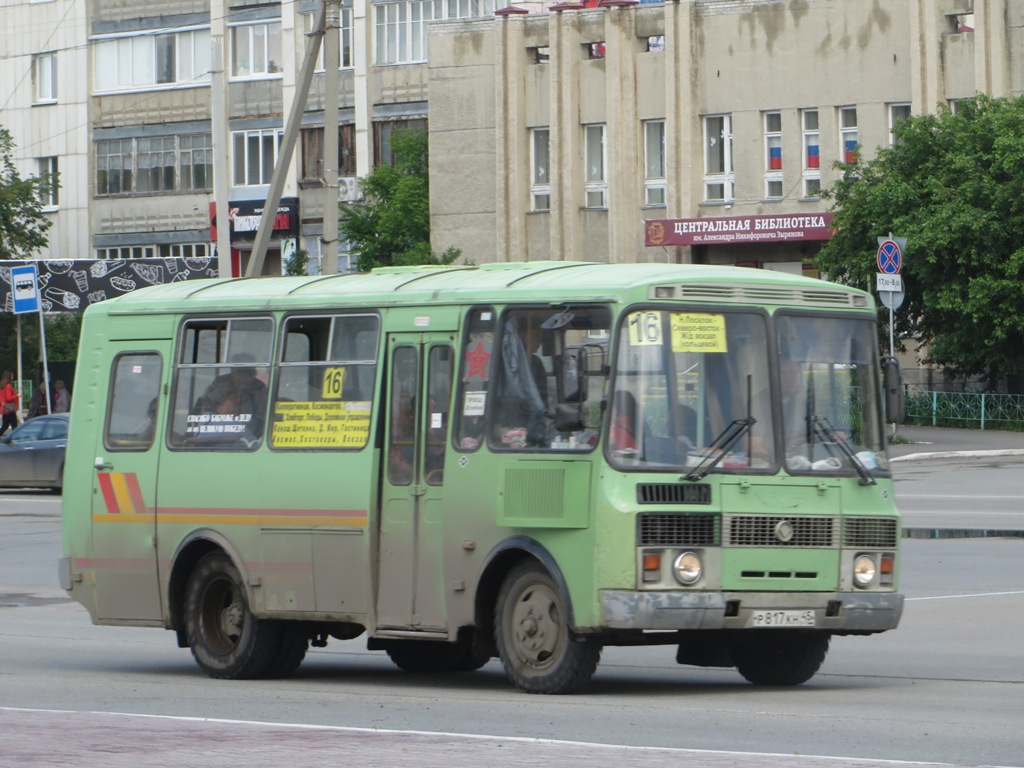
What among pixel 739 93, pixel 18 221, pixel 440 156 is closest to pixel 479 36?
pixel 440 156

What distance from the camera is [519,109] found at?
59.2 meters

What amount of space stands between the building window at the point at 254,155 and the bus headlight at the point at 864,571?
2223 inches

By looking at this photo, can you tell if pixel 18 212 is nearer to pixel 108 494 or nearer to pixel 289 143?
pixel 289 143

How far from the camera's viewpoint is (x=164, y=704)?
12219 mm

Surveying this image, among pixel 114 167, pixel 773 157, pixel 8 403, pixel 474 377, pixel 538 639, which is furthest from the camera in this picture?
pixel 114 167

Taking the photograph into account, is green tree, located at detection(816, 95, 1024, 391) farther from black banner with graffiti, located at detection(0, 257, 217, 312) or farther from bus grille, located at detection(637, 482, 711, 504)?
bus grille, located at detection(637, 482, 711, 504)

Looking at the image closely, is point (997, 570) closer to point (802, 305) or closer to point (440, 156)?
point (802, 305)

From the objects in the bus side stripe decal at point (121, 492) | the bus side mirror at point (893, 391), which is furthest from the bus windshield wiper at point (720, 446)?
the bus side stripe decal at point (121, 492)

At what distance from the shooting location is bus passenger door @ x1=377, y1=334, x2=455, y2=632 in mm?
12742

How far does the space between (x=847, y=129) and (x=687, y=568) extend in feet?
142

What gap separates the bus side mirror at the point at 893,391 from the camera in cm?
1265

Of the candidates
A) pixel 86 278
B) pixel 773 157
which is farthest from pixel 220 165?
pixel 773 157

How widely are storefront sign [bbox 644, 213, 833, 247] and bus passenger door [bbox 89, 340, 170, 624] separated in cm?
3904

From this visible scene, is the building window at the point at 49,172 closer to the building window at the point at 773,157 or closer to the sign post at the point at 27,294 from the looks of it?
the building window at the point at 773,157
